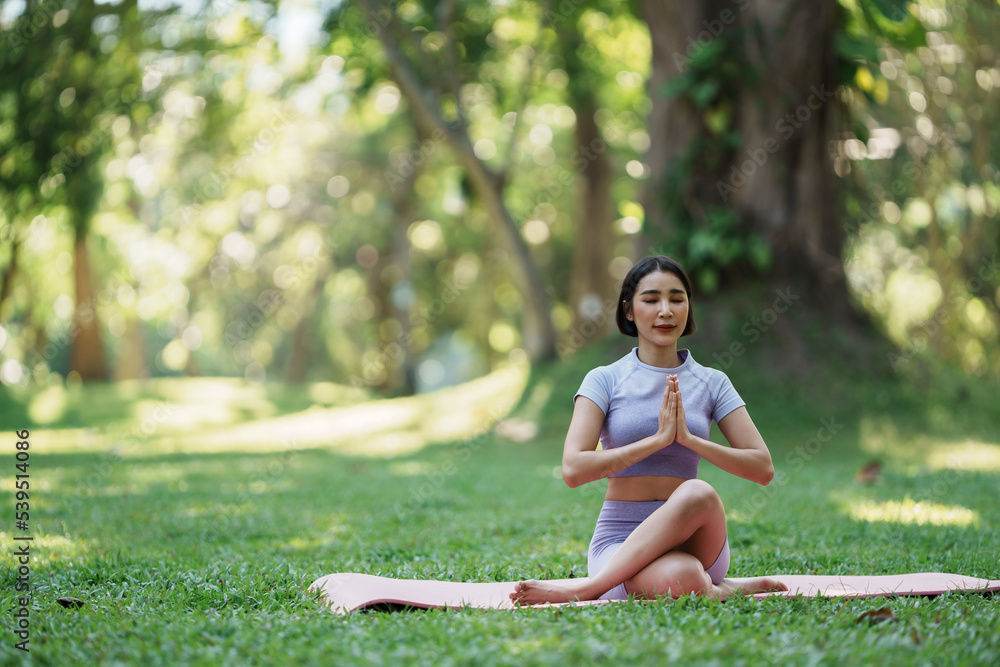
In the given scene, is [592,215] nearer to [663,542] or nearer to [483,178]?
[483,178]

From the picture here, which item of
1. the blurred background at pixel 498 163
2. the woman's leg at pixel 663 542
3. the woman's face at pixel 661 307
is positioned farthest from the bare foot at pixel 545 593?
the blurred background at pixel 498 163

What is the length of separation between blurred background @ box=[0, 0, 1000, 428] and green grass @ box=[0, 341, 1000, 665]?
1.77 m

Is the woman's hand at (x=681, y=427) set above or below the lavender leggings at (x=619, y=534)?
above

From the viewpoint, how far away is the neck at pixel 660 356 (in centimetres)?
351

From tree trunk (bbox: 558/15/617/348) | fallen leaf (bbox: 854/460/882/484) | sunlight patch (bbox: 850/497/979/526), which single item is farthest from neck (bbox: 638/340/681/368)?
tree trunk (bbox: 558/15/617/348)

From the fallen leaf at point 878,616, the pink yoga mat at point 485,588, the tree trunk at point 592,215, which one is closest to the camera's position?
the fallen leaf at point 878,616

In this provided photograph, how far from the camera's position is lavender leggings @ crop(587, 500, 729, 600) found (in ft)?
11.3

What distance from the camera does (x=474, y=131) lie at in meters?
23.1

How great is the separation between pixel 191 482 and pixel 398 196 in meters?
14.2

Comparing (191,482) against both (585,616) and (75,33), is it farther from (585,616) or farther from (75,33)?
(75,33)

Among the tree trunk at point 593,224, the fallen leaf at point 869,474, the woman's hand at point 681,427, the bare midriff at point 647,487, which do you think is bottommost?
the fallen leaf at point 869,474

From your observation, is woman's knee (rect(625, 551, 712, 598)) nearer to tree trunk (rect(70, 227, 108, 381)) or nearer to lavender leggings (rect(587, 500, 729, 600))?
lavender leggings (rect(587, 500, 729, 600))

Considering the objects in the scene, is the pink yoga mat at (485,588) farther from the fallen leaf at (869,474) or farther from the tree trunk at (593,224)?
the tree trunk at (593,224)

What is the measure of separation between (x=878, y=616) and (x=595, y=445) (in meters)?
1.18
